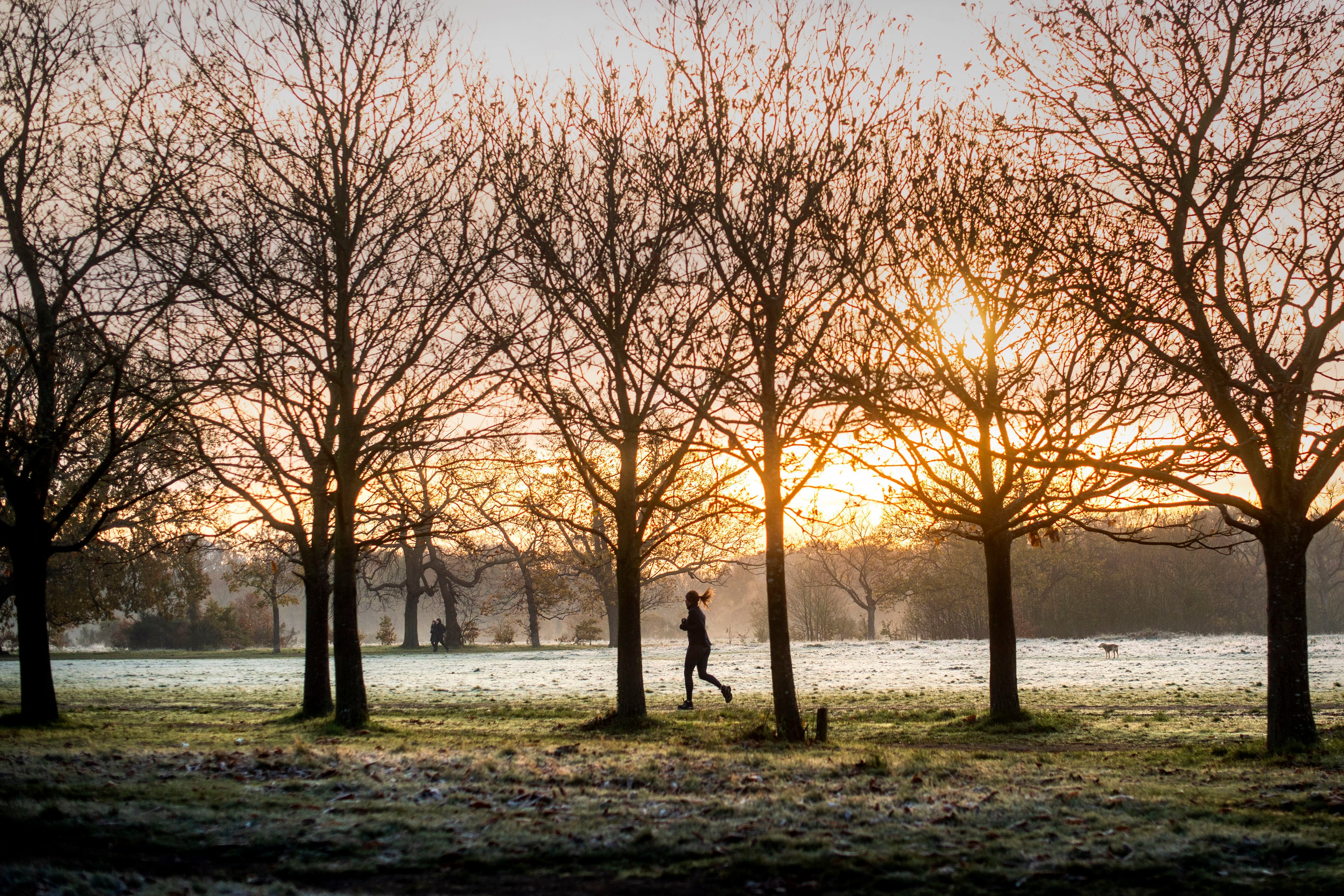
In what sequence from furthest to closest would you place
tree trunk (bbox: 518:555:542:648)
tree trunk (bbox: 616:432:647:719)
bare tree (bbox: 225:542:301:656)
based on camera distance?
tree trunk (bbox: 518:555:542:648) < bare tree (bbox: 225:542:301:656) < tree trunk (bbox: 616:432:647:719)

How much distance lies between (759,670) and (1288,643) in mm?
20376

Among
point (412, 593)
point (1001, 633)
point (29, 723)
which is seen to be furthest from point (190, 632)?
point (1001, 633)

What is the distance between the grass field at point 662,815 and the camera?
571 centimetres

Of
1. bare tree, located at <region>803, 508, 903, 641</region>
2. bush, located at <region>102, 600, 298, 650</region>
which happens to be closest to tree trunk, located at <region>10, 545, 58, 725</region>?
bare tree, located at <region>803, 508, 903, 641</region>

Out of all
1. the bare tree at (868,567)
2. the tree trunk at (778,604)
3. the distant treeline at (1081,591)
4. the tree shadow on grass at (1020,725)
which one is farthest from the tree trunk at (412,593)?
the tree trunk at (778,604)

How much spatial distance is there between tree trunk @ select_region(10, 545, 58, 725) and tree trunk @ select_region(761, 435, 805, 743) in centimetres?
1016

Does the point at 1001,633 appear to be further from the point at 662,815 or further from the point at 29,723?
the point at 29,723

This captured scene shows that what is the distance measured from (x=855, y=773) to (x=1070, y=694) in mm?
12586

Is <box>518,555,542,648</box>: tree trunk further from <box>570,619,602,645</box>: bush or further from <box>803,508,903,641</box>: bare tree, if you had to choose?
<box>803,508,903,641</box>: bare tree

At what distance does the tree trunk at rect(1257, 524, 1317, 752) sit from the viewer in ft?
35.7

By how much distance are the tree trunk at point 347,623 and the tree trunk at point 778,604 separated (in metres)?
5.94

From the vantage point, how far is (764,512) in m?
13.2

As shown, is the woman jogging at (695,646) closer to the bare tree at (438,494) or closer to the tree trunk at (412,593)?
the bare tree at (438,494)

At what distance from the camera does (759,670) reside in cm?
3044
